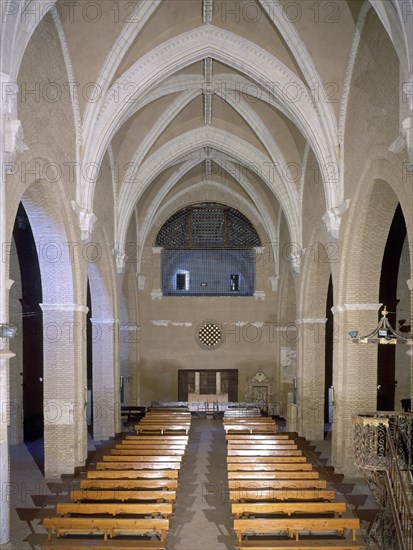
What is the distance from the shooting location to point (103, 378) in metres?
18.3

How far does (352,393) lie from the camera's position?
12.8m

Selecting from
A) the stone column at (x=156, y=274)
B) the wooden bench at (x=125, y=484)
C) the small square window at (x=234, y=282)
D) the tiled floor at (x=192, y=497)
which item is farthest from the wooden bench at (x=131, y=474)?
the small square window at (x=234, y=282)

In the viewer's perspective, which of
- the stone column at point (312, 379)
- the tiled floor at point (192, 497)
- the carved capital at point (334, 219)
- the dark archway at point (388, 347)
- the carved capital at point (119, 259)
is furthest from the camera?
the dark archway at point (388, 347)

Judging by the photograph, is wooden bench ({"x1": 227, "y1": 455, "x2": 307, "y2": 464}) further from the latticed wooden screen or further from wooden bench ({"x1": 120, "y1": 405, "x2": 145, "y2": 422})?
the latticed wooden screen

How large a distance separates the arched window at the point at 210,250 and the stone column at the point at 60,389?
1218 cm

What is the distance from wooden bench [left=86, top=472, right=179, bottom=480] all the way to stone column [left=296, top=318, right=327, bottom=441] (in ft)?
26.9

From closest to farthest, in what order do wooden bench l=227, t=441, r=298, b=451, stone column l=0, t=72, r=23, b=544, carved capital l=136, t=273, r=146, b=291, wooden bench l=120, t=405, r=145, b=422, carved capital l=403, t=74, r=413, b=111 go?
1. carved capital l=403, t=74, r=413, b=111
2. stone column l=0, t=72, r=23, b=544
3. wooden bench l=227, t=441, r=298, b=451
4. wooden bench l=120, t=405, r=145, b=422
5. carved capital l=136, t=273, r=146, b=291

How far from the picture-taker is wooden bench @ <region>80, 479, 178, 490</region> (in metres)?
9.77

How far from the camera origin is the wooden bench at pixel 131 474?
1040 centimetres

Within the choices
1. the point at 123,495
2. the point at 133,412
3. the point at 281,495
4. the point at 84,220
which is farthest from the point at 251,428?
the point at 84,220

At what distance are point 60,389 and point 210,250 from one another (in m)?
13.1

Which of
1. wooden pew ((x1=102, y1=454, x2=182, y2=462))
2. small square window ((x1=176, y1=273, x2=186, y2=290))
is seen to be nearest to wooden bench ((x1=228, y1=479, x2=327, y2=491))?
wooden pew ((x1=102, y1=454, x2=182, y2=462))

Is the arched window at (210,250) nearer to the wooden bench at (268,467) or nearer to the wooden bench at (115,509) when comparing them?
the wooden bench at (268,467)

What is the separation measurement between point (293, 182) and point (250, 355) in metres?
9.07
